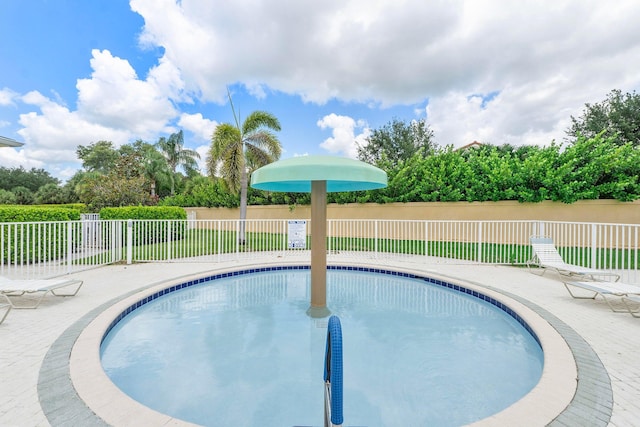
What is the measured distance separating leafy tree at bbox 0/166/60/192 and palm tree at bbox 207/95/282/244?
57.2m

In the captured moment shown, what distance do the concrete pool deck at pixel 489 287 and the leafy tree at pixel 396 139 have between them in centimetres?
2722

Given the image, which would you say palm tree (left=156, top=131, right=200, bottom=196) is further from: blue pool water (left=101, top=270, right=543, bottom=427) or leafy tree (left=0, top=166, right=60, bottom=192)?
blue pool water (left=101, top=270, right=543, bottom=427)

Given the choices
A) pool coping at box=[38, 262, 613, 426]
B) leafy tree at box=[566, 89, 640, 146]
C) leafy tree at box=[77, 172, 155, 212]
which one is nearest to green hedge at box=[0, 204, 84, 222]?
pool coping at box=[38, 262, 613, 426]

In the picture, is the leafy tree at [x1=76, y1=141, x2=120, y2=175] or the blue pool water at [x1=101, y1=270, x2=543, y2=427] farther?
the leafy tree at [x1=76, y1=141, x2=120, y2=175]

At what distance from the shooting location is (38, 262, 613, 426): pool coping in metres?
2.27

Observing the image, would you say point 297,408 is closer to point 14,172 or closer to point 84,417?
point 84,417

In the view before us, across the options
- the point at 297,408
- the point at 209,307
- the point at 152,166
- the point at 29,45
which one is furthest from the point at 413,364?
the point at 152,166

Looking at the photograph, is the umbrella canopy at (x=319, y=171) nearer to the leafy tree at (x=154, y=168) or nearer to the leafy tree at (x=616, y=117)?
the leafy tree at (x=616, y=117)

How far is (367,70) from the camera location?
16.8 meters

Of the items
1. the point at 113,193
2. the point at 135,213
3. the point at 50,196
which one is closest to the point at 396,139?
the point at 113,193

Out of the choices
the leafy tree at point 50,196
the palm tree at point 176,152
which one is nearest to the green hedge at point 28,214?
the palm tree at point 176,152

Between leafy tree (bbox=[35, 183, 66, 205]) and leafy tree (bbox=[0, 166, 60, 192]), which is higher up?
leafy tree (bbox=[0, 166, 60, 192])

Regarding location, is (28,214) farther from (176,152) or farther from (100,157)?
(100,157)

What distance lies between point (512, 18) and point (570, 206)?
813 centimetres
